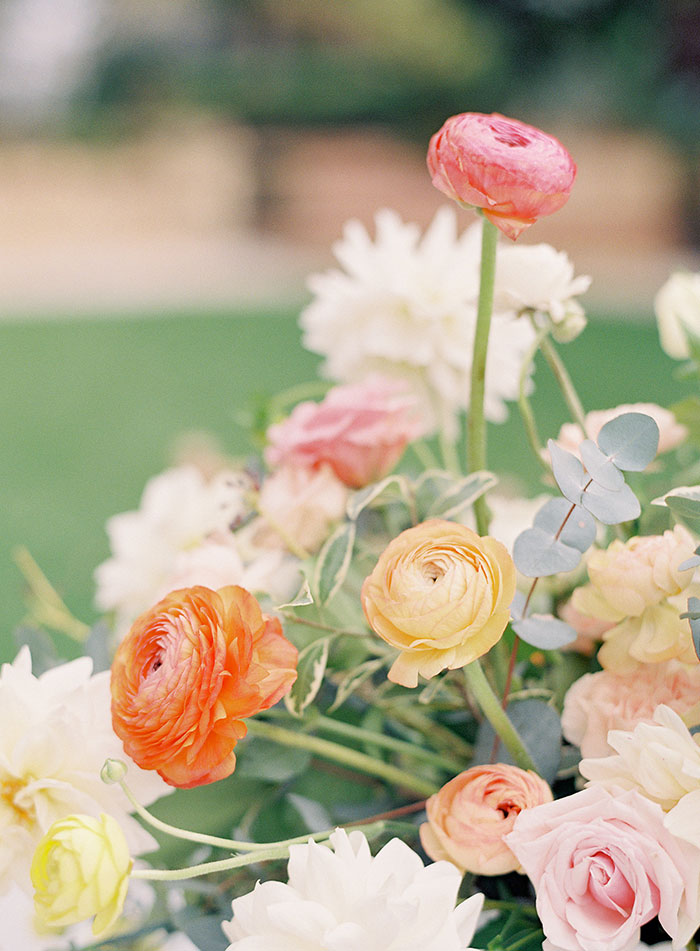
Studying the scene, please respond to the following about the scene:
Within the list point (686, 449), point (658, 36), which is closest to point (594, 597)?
point (686, 449)

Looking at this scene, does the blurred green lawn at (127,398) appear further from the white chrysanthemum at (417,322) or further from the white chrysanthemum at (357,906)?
the white chrysanthemum at (357,906)

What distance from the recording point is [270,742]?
0.35 meters

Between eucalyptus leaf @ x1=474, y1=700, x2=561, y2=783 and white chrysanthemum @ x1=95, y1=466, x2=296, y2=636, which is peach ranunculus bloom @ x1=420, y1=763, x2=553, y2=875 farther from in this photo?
white chrysanthemum @ x1=95, y1=466, x2=296, y2=636

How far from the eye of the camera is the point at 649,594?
299mm

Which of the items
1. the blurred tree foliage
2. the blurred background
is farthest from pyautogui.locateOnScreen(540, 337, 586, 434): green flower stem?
the blurred tree foliage

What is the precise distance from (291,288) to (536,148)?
3.51 m

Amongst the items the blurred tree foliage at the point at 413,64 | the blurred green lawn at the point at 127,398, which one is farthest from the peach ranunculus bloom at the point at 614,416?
the blurred tree foliage at the point at 413,64

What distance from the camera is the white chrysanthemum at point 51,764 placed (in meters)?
0.29

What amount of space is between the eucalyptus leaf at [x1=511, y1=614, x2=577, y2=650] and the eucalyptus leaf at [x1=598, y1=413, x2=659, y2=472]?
0.05 m

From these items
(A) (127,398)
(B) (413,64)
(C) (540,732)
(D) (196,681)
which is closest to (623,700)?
(C) (540,732)

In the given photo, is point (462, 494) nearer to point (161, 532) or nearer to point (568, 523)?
point (568, 523)

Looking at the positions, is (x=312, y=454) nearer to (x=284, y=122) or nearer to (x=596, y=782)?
(x=596, y=782)

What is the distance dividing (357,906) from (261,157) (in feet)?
15.5

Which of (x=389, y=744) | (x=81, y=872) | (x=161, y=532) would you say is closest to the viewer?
(x=81, y=872)
